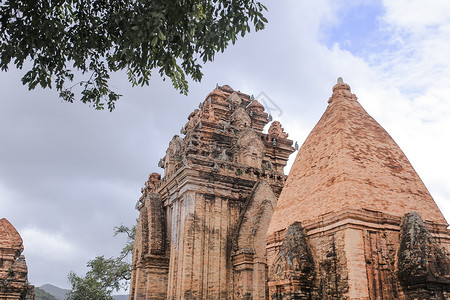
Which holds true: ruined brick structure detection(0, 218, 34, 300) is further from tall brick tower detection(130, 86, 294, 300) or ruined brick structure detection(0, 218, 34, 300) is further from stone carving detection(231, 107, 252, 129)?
stone carving detection(231, 107, 252, 129)

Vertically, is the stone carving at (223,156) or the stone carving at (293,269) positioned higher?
the stone carving at (223,156)

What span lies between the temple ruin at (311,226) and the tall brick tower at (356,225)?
0.02 metres

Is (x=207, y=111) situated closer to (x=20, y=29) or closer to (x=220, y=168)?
(x=220, y=168)

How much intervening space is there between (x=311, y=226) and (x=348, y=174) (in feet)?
3.93

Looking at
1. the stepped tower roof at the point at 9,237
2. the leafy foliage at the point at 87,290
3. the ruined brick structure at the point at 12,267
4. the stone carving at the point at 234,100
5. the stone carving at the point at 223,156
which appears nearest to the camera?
the ruined brick structure at the point at 12,267

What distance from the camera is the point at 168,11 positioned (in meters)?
5.18

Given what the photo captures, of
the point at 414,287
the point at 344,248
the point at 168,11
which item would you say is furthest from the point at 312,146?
the point at 168,11

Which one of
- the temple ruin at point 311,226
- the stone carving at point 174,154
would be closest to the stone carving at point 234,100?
the stone carving at point 174,154

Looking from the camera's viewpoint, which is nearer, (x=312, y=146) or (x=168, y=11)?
(x=168, y=11)

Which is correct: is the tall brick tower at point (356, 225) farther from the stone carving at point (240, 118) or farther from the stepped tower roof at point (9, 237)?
the stone carving at point (240, 118)

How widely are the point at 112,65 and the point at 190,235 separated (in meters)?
7.88

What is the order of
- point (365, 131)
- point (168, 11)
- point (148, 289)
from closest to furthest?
point (168, 11), point (365, 131), point (148, 289)

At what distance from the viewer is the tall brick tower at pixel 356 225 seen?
6.79 metres

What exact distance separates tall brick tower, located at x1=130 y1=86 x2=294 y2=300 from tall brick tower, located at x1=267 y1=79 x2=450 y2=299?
5.02 m
